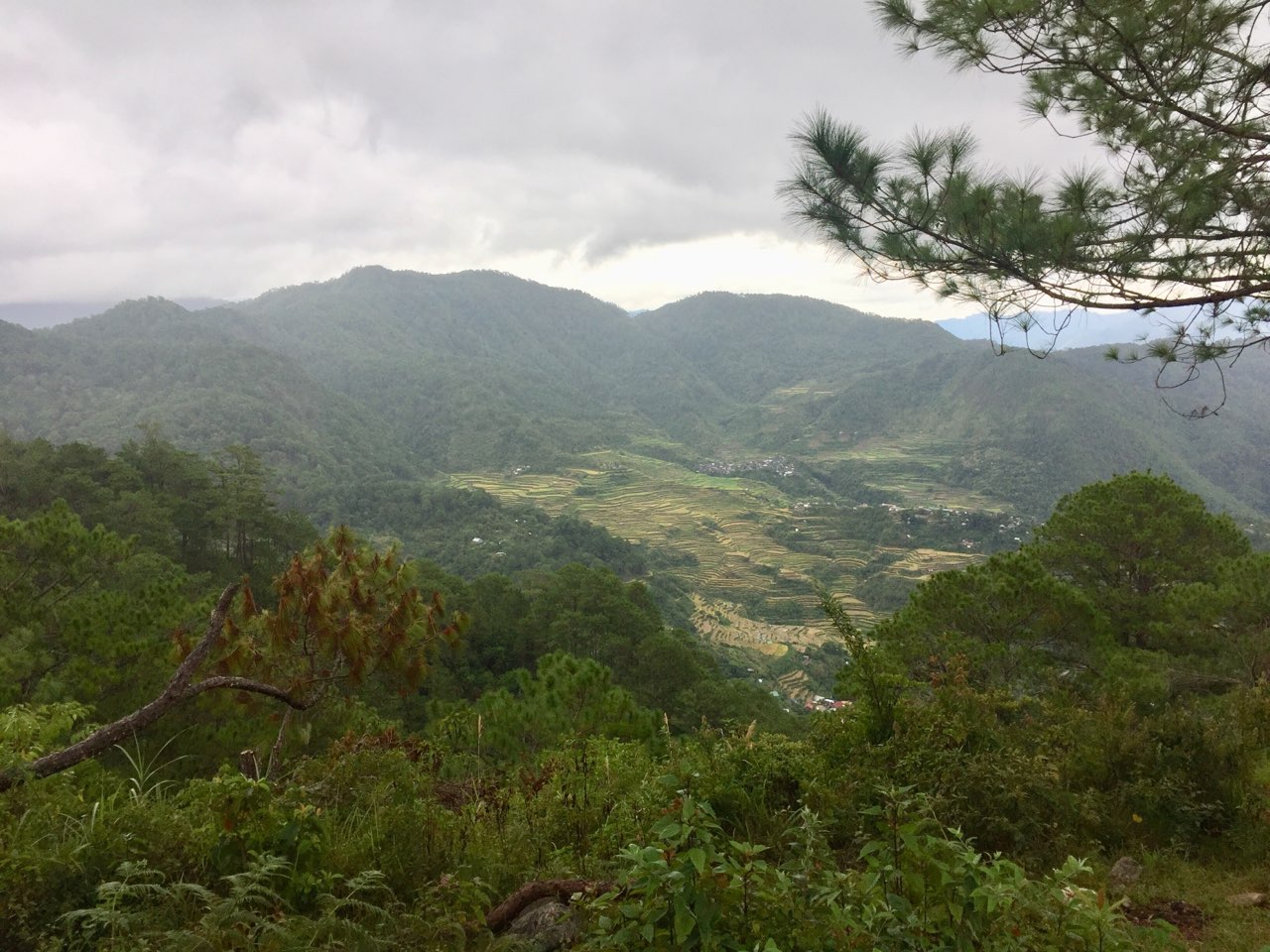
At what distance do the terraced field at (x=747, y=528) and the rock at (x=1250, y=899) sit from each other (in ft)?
118

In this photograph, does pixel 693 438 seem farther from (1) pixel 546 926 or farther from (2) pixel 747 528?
(1) pixel 546 926

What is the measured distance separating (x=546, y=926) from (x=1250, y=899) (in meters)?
2.70

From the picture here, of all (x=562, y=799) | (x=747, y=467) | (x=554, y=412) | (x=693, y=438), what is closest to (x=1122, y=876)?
(x=562, y=799)

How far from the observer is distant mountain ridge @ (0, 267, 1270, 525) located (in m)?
82.9

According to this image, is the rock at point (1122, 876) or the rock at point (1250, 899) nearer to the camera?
the rock at point (1250, 899)

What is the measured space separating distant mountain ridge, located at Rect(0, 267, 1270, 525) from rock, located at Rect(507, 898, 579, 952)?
2529 inches

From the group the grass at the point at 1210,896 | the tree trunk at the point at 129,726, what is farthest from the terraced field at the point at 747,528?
the tree trunk at the point at 129,726

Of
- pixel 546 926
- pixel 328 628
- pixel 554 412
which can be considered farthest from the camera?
pixel 554 412

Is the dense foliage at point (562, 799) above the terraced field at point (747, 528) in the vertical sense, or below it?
above

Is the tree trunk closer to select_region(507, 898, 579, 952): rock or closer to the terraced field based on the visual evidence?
select_region(507, 898, 579, 952): rock

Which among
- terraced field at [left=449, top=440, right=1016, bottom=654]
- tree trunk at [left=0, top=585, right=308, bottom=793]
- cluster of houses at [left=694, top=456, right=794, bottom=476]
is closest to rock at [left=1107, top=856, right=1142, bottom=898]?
tree trunk at [left=0, top=585, right=308, bottom=793]

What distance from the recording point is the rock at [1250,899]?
2385mm

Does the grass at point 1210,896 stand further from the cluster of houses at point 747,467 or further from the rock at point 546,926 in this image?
the cluster of houses at point 747,467

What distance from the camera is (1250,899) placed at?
241 centimetres
